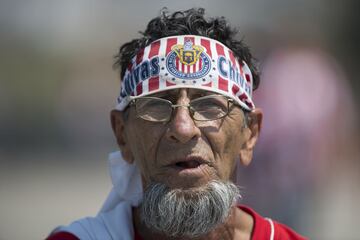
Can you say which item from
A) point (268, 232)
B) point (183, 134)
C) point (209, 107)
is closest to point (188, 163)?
point (183, 134)

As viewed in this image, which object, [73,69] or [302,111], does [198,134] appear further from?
[73,69]

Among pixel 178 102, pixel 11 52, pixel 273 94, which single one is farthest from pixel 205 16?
pixel 11 52

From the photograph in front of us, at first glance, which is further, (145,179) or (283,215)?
(283,215)

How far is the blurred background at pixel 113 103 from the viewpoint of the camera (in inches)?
257

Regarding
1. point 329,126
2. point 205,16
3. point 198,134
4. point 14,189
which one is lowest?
point 14,189

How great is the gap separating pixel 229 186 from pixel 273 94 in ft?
11.2

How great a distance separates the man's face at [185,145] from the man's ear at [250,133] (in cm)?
6

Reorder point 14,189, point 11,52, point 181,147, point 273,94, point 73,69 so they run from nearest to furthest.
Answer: point 181,147 → point 273,94 → point 14,189 → point 73,69 → point 11,52

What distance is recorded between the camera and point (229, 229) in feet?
10.6

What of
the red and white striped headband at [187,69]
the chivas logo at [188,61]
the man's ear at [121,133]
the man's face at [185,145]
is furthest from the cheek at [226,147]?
the man's ear at [121,133]

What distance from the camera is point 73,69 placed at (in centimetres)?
1321

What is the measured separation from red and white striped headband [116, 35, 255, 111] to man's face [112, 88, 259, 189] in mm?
44

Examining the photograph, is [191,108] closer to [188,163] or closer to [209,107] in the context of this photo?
[209,107]

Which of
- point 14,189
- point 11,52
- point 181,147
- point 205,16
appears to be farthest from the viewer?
point 11,52
